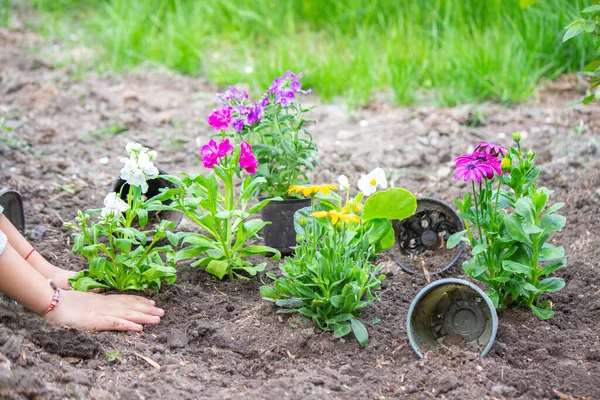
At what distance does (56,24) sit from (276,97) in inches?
170

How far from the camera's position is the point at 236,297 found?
258 cm

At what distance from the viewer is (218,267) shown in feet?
8.66

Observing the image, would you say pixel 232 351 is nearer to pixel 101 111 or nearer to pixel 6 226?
pixel 6 226

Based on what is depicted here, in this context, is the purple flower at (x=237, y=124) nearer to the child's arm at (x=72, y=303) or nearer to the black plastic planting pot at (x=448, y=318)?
the child's arm at (x=72, y=303)

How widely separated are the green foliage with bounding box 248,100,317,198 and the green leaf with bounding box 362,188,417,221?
16.4 inches

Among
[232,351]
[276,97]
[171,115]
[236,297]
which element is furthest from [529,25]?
[232,351]

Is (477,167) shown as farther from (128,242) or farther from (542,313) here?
(128,242)

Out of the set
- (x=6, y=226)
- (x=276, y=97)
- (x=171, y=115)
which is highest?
(x=276, y=97)

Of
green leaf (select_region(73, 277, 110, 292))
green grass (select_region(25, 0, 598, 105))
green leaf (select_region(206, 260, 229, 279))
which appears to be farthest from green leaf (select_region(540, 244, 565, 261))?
green grass (select_region(25, 0, 598, 105))

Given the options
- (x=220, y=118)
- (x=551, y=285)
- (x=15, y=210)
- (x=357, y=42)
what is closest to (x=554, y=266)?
(x=551, y=285)

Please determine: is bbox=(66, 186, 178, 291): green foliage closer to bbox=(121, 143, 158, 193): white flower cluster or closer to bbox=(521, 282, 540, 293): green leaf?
bbox=(121, 143, 158, 193): white flower cluster

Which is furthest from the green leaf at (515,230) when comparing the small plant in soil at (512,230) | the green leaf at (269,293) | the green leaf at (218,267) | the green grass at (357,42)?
the green grass at (357,42)

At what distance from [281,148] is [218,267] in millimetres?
495

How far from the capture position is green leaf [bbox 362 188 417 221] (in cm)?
234
